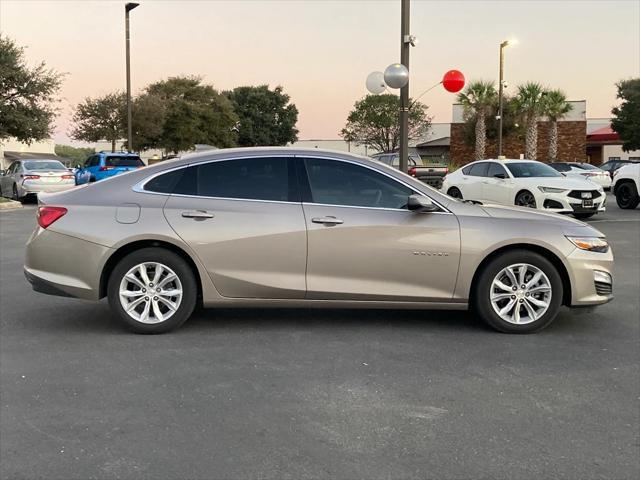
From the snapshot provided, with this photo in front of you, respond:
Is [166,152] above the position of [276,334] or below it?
above

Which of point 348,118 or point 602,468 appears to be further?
point 348,118

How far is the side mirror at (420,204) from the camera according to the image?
5.55 metres

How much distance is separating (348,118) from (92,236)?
71721mm

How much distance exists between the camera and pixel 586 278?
5.72 metres

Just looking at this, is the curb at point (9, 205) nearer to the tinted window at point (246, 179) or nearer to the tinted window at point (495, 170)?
the tinted window at point (495, 170)

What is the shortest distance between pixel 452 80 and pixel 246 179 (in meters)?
10.5

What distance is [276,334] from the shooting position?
567 centimetres

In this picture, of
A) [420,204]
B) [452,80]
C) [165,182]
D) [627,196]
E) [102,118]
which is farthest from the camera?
[102,118]

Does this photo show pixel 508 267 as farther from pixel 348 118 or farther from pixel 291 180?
pixel 348 118

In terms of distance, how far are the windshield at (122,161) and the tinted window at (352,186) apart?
20992mm

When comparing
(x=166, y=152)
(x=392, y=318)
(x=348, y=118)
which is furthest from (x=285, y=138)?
(x=392, y=318)

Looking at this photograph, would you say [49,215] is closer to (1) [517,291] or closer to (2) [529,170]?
(1) [517,291]

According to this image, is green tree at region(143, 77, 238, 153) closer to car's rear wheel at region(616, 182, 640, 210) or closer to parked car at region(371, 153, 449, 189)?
parked car at region(371, 153, 449, 189)

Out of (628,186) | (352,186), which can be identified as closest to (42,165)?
(628,186)
